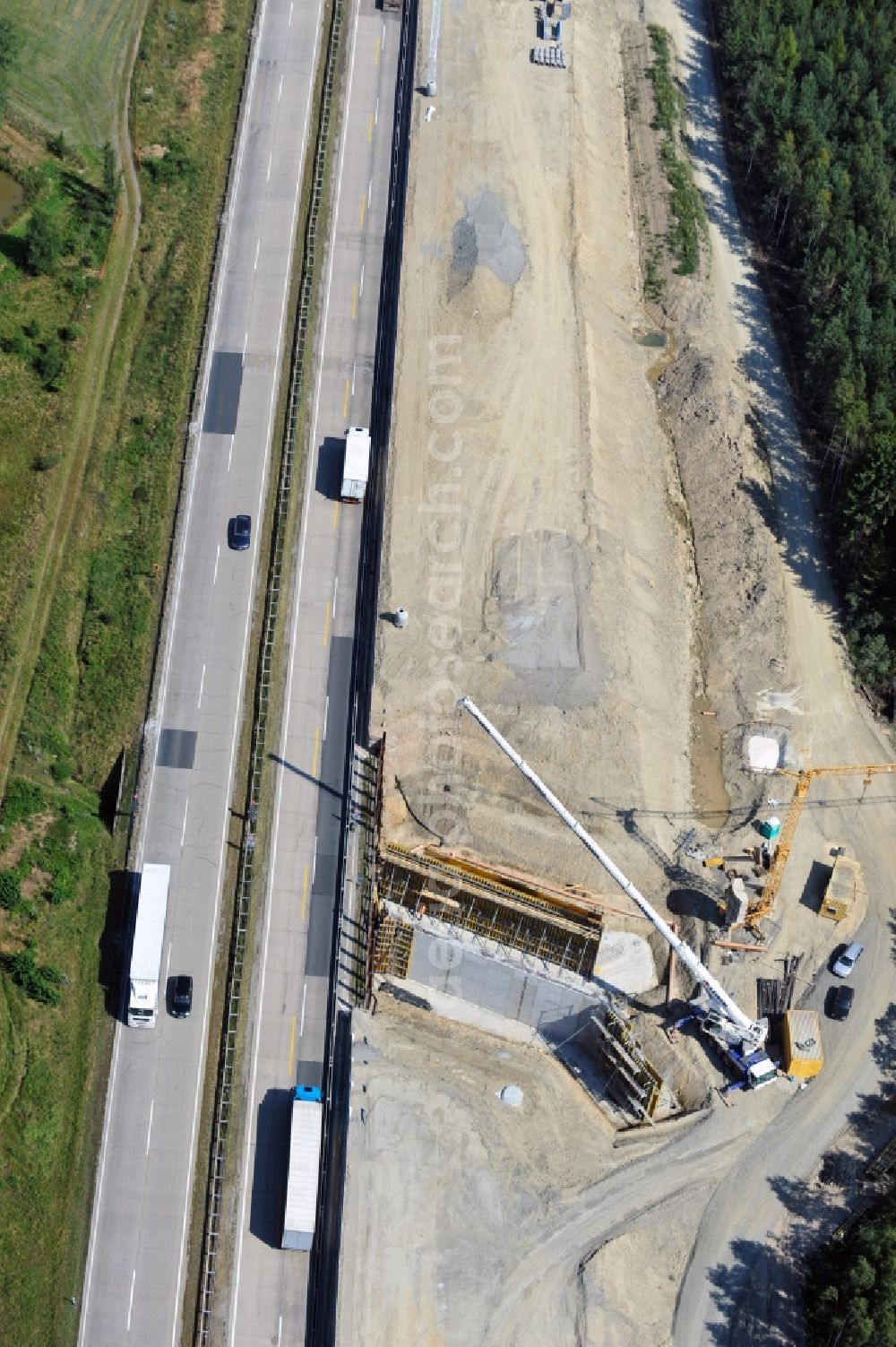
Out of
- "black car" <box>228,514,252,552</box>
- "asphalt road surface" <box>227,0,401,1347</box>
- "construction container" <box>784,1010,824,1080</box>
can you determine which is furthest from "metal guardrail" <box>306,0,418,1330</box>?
"construction container" <box>784,1010,824,1080</box>

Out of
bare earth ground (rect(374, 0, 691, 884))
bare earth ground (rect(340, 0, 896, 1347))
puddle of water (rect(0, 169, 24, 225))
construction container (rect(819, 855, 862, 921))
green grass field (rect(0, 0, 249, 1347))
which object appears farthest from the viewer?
puddle of water (rect(0, 169, 24, 225))

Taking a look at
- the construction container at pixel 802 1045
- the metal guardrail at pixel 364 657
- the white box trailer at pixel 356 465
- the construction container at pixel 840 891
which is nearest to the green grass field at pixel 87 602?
the white box trailer at pixel 356 465

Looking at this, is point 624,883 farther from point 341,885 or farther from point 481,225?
point 481,225

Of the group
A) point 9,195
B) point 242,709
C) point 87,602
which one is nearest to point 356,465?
point 242,709

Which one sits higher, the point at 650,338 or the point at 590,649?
the point at 650,338

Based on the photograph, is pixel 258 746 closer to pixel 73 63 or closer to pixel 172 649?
pixel 172 649

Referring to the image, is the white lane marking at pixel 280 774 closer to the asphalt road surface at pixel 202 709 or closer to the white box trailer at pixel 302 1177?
the asphalt road surface at pixel 202 709

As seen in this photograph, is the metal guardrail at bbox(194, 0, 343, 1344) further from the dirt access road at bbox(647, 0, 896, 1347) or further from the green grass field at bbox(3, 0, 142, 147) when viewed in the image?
the dirt access road at bbox(647, 0, 896, 1347)
